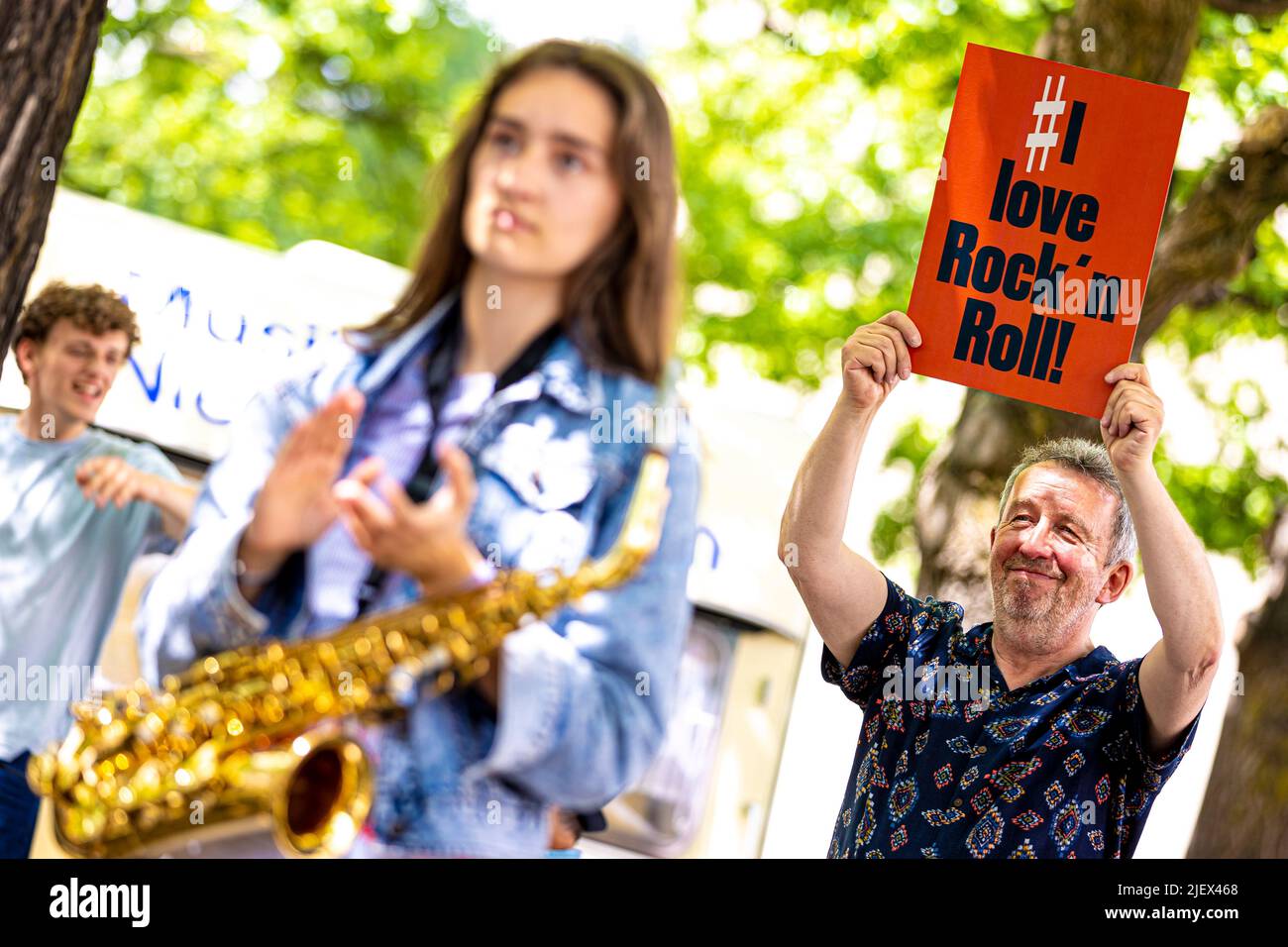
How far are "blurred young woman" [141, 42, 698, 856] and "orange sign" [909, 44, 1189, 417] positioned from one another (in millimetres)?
572

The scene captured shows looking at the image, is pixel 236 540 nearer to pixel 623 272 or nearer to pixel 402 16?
pixel 623 272

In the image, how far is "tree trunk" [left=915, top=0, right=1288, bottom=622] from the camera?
4.39m

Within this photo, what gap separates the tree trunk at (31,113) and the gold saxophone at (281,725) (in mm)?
781

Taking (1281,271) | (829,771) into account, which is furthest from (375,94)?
(1281,271)

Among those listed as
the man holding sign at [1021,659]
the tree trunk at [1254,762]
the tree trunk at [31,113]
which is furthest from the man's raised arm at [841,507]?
the tree trunk at [1254,762]

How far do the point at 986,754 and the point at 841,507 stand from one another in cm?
52

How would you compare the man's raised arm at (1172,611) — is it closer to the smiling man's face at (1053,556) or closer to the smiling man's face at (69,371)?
the smiling man's face at (1053,556)

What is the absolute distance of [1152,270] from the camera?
457 centimetres

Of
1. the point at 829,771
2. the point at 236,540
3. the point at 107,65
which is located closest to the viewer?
the point at 236,540

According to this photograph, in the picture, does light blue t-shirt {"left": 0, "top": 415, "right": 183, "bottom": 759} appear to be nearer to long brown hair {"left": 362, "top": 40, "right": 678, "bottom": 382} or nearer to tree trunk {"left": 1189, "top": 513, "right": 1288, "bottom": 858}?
long brown hair {"left": 362, "top": 40, "right": 678, "bottom": 382}

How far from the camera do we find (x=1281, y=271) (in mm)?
6000

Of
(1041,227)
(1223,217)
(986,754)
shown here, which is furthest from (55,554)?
(1223,217)
